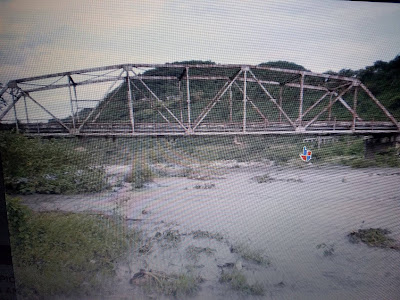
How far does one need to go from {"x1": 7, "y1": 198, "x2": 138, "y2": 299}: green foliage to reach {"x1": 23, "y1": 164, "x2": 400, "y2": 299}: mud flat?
13cm

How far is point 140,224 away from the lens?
212 centimetres

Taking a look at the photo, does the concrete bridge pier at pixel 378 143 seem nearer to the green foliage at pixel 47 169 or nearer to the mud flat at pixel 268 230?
the mud flat at pixel 268 230

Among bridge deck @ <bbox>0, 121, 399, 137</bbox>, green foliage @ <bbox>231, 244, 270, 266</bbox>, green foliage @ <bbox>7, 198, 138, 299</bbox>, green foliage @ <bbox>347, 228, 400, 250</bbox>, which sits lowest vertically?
green foliage @ <bbox>231, 244, 270, 266</bbox>

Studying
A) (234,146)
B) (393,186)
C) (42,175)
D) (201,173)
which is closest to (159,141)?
(201,173)

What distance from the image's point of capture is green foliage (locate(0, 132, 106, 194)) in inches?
54.9

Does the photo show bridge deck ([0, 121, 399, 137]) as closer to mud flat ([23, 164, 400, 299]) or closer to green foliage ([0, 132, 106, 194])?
green foliage ([0, 132, 106, 194])

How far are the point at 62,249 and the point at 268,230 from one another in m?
2.04

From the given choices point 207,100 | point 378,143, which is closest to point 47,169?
point 207,100

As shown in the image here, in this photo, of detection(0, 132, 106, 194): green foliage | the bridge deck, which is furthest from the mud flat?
the bridge deck

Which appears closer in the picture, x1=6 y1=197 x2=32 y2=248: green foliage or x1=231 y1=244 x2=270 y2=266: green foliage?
x1=6 y1=197 x2=32 y2=248: green foliage

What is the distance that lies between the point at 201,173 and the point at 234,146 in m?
0.68

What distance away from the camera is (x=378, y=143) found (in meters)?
3.02

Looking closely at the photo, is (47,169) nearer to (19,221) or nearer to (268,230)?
(19,221)

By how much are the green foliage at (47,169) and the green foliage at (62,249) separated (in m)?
0.23
